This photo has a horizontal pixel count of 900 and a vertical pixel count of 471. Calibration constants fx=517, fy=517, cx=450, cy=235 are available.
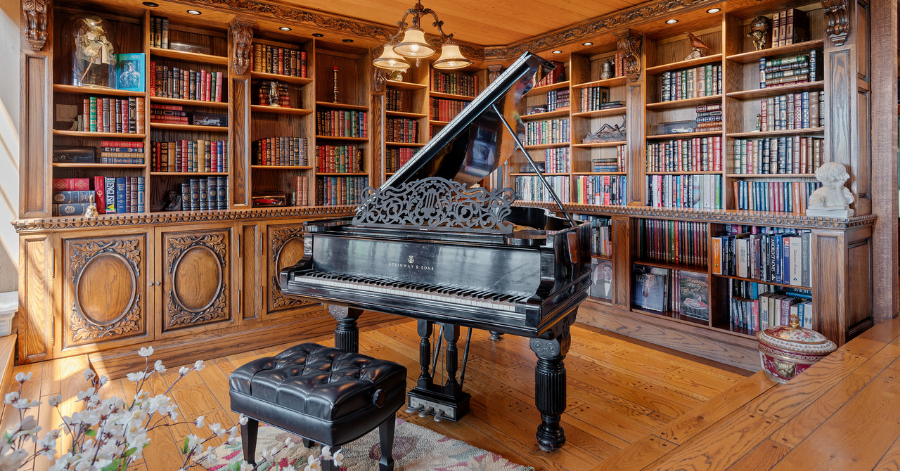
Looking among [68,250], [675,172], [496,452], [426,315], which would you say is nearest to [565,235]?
[426,315]

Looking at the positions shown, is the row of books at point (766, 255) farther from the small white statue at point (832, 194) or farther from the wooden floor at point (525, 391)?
the wooden floor at point (525, 391)

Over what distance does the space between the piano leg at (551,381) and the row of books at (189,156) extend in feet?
9.33

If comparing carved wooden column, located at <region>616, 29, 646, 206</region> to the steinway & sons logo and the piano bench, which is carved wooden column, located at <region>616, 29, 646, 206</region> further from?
the piano bench

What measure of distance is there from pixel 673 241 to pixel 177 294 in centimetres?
368

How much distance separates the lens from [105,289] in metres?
3.34

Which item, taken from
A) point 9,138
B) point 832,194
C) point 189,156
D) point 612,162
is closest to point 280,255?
point 189,156

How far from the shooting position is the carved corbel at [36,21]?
307 centimetres

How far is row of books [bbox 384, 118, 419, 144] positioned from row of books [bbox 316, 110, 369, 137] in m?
0.22

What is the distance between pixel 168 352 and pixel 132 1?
2.33m

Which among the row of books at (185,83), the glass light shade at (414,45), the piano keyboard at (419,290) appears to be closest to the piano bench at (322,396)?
the piano keyboard at (419,290)

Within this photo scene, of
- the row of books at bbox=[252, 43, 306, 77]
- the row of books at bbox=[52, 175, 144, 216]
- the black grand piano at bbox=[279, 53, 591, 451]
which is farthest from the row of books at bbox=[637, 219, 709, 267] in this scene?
the row of books at bbox=[52, 175, 144, 216]

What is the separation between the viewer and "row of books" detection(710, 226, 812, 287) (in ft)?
10.6

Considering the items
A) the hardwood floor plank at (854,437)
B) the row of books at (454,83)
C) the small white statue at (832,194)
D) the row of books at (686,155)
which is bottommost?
the hardwood floor plank at (854,437)

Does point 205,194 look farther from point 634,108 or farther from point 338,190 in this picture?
point 634,108
